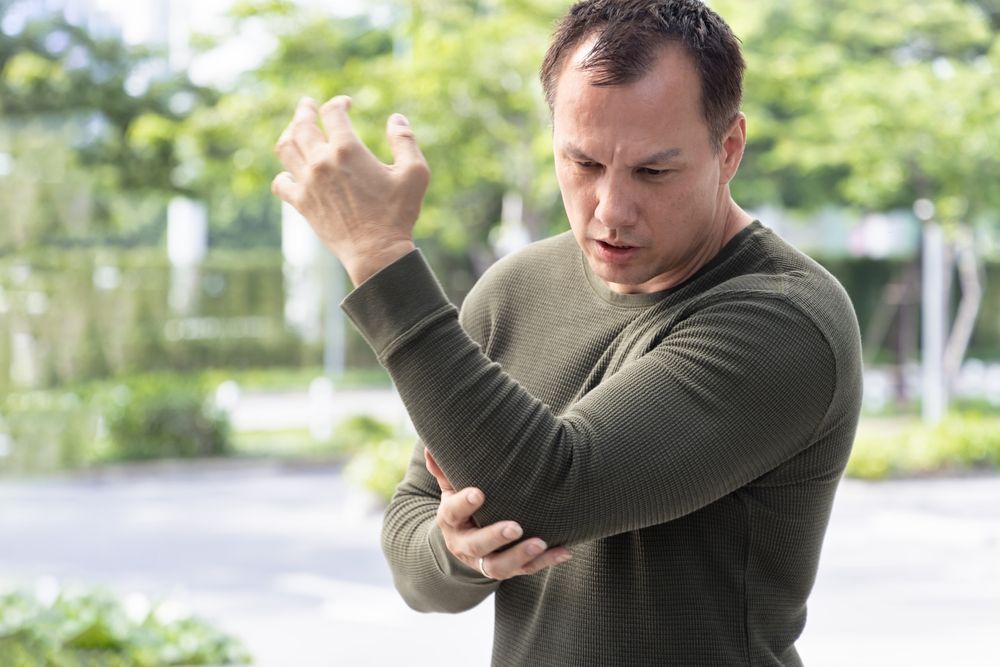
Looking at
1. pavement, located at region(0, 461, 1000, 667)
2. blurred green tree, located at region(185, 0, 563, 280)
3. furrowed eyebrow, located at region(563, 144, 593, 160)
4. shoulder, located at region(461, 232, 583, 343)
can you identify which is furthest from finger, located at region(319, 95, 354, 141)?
blurred green tree, located at region(185, 0, 563, 280)

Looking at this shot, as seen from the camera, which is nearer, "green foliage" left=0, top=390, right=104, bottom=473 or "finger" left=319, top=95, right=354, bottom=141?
"finger" left=319, top=95, right=354, bottom=141

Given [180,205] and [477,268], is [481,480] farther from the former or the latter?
[477,268]

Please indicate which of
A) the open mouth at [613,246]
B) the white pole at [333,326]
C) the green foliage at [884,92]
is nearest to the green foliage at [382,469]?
the green foliage at [884,92]

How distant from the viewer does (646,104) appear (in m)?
0.79

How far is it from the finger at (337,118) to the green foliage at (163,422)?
760cm

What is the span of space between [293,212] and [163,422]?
162 cm

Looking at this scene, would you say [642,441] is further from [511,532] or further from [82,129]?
[82,129]

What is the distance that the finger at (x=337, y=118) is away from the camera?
754mm

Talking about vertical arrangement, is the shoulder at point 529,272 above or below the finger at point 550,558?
above

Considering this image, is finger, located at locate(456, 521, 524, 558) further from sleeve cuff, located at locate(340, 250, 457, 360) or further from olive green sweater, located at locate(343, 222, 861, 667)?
sleeve cuff, located at locate(340, 250, 457, 360)

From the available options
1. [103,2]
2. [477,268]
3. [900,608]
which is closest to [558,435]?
[900,608]

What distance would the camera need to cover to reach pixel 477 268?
1153 centimetres

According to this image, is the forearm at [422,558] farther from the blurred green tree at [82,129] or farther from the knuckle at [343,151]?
the blurred green tree at [82,129]

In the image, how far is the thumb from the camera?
0.77m
